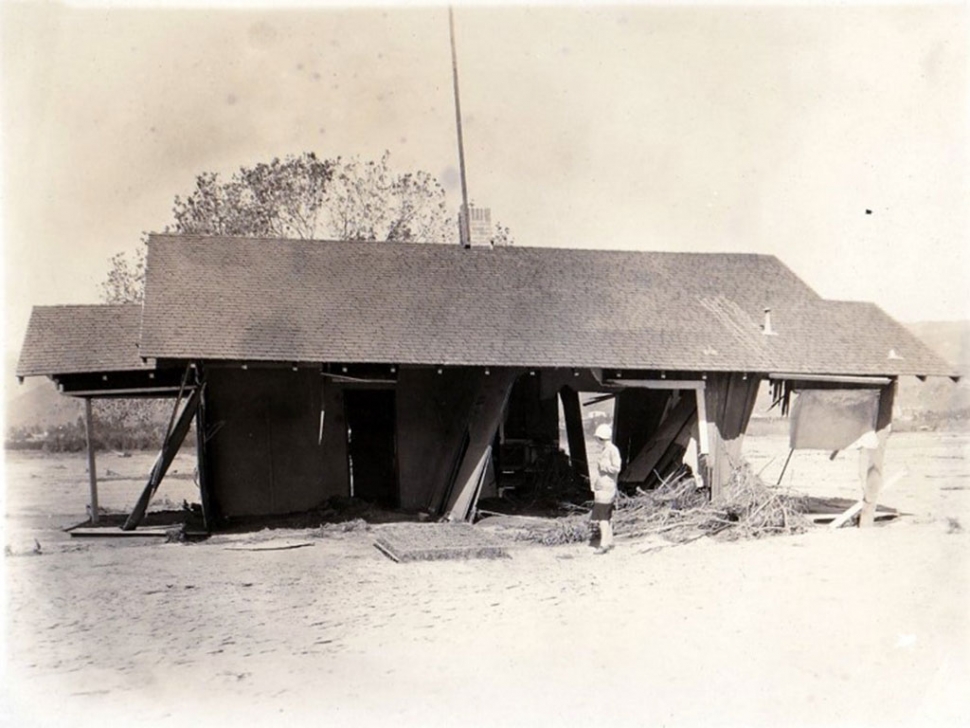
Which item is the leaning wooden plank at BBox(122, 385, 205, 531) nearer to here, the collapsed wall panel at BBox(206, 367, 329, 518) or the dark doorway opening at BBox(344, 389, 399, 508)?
the collapsed wall panel at BBox(206, 367, 329, 518)

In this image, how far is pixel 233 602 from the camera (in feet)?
30.8

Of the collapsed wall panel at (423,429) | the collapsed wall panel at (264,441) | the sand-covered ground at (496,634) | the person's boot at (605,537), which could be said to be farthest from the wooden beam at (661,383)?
the collapsed wall panel at (264,441)

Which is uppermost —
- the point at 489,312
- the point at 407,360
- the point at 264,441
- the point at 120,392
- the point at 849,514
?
the point at 489,312

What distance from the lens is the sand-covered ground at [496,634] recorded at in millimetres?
6645

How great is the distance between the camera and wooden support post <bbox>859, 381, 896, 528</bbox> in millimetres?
14250

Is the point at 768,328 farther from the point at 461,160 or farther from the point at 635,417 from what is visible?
the point at 461,160

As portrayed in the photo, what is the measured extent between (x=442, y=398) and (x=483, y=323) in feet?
5.14

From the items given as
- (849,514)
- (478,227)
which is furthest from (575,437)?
(849,514)

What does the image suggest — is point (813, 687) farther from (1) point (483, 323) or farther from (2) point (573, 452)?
(2) point (573, 452)

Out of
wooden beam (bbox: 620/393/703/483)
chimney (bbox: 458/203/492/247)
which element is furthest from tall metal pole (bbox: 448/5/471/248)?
wooden beam (bbox: 620/393/703/483)

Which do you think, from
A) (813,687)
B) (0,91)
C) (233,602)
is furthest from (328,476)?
(813,687)

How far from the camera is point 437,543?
12.2m

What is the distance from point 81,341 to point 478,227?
7.96m

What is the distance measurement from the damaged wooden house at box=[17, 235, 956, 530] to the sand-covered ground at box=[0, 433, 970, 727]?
255cm
